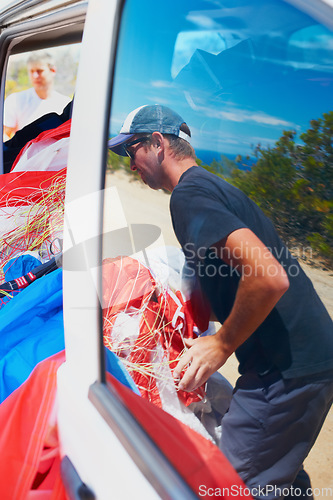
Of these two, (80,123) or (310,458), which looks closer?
(310,458)

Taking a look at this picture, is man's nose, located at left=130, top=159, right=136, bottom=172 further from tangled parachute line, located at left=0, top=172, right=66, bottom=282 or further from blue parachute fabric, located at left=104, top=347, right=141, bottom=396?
tangled parachute line, located at left=0, top=172, right=66, bottom=282

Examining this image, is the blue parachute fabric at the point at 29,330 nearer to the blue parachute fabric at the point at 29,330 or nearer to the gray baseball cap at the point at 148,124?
the blue parachute fabric at the point at 29,330

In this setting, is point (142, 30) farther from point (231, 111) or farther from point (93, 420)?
point (93, 420)

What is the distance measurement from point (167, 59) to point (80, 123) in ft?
0.82

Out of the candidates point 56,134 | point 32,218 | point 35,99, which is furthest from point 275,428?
point 35,99

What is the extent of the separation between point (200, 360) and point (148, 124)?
0.52 m

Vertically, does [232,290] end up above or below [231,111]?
below

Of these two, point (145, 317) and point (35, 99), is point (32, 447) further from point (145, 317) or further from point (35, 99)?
point (35, 99)

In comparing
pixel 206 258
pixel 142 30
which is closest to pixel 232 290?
pixel 206 258

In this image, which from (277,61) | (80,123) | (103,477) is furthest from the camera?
A: (80,123)

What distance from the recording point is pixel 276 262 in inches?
30.8

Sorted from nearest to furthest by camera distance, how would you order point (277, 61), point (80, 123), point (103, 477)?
1. point (277, 61)
2. point (103, 477)
3. point (80, 123)

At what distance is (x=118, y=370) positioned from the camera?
114cm

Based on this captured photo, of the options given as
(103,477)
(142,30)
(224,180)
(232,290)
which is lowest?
(103,477)
